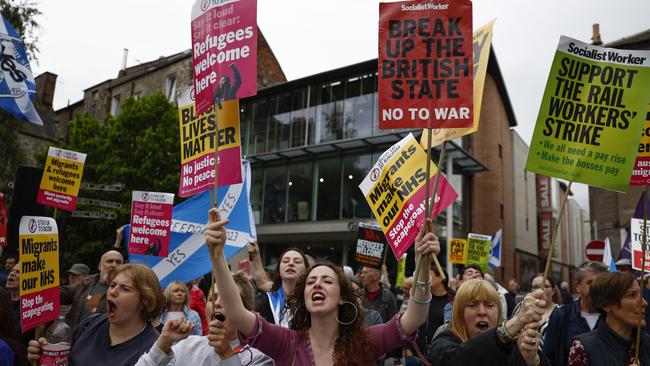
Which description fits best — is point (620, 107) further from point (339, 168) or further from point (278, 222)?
point (278, 222)

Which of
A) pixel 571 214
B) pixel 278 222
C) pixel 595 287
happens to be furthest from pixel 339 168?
pixel 571 214

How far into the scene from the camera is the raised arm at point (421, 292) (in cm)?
274

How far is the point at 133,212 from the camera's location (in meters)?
7.36

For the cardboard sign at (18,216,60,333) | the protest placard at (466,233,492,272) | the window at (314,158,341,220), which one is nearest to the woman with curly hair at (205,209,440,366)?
the cardboard sign at (18,216,60,333)

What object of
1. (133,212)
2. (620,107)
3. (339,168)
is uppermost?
(339,168)

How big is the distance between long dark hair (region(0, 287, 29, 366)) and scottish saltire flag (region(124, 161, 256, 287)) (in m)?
3.41

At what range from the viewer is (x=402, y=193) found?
5.66 metres

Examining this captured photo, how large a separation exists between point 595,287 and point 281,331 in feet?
6.95

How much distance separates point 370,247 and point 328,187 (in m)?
14.2

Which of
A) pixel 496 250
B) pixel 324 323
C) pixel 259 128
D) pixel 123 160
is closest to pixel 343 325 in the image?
pixel 324 323

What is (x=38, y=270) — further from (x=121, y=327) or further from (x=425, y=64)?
(x=425, y=64)

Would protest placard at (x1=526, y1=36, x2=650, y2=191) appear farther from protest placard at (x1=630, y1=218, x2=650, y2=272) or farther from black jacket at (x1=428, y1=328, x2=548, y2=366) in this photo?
protest placard at (x1=630, y1=218, x2=650, y2=272)

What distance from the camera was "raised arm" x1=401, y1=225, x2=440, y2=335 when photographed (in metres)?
2.74

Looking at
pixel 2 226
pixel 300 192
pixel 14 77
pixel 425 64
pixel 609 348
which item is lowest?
pixel 609 348
